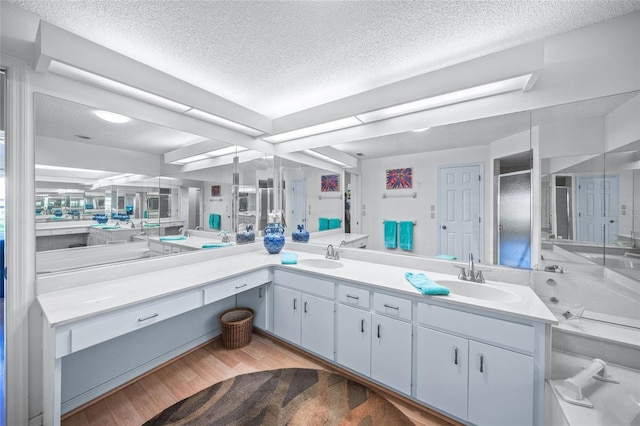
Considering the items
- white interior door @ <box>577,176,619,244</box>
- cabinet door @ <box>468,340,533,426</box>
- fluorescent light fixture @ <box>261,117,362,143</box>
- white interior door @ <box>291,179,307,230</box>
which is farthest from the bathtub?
white interior door @ <box>291,179,307,230</box>

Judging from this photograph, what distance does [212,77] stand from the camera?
2137mm

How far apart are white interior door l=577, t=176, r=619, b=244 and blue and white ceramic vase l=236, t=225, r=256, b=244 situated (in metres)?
2.93

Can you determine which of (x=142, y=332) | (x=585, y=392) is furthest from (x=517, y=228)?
(x=142, y=332)

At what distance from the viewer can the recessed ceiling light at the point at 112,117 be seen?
1816 millimetres

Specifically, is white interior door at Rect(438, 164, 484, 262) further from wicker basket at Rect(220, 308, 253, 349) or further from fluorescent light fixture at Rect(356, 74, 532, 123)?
wicker basket at Rect(220, 308, 253, 349)

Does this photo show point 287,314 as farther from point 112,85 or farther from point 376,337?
point 112,85

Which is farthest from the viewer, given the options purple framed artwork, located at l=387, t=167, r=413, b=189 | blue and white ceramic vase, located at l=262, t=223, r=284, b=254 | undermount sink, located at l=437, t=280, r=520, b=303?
blue and white ceramic vase, located at l=262, t=223, r=284, b=254

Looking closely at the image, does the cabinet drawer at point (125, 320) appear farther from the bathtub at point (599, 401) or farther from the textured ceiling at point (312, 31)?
the bathtub at point (599, 401)

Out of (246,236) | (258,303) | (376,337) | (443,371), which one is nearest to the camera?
(443,371)

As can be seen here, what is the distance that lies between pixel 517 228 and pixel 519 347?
860mm

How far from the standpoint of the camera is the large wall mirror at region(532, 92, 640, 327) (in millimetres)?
1460

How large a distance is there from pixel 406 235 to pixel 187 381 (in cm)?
220

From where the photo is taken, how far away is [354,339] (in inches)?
75.9

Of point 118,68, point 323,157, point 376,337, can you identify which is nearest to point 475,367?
point 376,337
